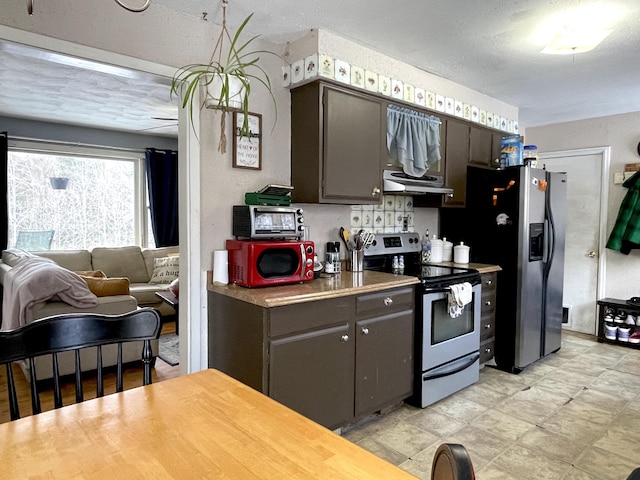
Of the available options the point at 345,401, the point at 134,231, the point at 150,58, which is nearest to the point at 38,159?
the point at 134,231

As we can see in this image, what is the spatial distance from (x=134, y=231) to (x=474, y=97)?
186 inches

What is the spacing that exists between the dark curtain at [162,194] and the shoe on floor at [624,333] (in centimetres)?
557

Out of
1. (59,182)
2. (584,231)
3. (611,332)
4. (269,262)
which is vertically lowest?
(611,332)

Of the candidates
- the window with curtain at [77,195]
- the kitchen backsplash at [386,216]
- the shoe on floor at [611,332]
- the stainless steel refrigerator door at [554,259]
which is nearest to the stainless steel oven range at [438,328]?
the kitchen backsplash at [386,216]

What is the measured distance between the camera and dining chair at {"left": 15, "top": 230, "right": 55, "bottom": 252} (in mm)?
5039

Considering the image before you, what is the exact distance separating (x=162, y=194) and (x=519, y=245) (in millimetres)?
4683

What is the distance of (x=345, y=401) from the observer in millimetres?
2395

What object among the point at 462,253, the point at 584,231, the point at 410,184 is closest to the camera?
the point at 410,184

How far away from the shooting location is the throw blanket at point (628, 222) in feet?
13.8

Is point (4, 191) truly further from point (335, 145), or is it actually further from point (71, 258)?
point (335, 145)

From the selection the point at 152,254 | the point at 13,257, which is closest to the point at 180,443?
the point at 13,257

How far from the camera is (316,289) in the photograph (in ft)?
7.57

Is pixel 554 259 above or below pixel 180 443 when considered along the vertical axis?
above

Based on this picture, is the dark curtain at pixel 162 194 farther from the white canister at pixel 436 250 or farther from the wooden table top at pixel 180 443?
the wooden table top at pixel 180 443
